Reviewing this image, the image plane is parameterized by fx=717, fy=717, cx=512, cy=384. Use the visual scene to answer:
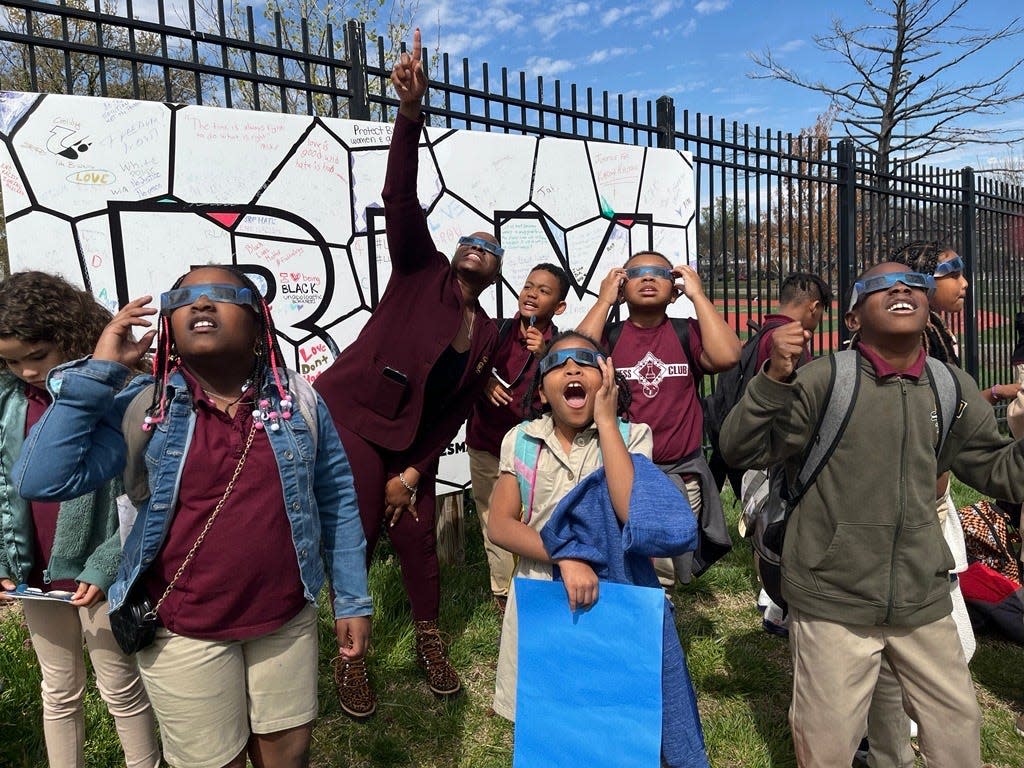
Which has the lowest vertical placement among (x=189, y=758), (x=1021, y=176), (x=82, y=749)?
(x=82, y=749)

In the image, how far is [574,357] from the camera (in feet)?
7.08

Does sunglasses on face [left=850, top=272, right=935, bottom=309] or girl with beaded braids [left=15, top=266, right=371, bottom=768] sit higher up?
A: sunglasses on face [left=850, top=272, right=935, bottom=309]

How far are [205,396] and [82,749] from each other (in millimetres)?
1519

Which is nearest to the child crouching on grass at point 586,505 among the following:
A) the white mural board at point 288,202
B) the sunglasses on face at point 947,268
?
the sunglasses on face at point 947,268

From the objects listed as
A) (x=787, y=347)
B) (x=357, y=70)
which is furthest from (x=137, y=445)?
(x=357, y=70)

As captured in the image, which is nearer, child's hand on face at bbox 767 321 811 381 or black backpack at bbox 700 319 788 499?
child's hand on face at bbox 767 321 811 381

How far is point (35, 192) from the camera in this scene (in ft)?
10.6

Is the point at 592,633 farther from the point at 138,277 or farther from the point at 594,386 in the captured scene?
the point at 138,277

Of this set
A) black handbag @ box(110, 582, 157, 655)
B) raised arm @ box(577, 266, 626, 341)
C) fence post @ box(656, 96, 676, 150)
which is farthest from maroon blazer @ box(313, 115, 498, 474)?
fence post @ box(656, 96, 676, 150)

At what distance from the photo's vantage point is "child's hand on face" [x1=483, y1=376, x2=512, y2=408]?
337 cm

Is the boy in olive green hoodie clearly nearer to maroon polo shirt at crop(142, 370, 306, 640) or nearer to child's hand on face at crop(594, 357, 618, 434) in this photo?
child's hand on face at crop(594, 357, 618, 434)

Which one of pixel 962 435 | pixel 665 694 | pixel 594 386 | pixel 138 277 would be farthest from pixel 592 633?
pixel 138 277

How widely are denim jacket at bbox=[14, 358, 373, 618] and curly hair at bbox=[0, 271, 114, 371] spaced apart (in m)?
0.38

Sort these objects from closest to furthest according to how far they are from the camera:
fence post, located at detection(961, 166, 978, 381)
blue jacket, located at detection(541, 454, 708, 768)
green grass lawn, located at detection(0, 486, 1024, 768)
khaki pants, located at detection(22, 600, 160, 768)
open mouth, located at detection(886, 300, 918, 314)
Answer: blue jacket, located at detection(541, 454, 708, 768)
open mouth, located at detection(886, 300, 918, 314)
khaki pants, located at detection(22, 600, 160, 768)
green grass lawn, located at detection(0, 486, 1024, 768)
fence post, located at detection(961, 166, 978, 381)
